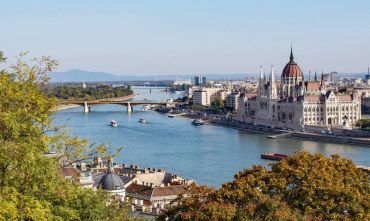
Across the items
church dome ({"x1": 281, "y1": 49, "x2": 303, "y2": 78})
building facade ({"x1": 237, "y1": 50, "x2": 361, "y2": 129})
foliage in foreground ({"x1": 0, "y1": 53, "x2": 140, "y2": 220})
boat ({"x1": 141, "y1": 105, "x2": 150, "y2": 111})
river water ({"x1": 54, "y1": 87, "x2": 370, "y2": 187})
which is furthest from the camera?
boat ({"x1": 141, "y1": 105, "x2": 150, "y2": 111})

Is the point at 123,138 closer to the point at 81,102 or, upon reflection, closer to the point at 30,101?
the point at 81,102

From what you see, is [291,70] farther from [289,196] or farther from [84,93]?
[289,196]

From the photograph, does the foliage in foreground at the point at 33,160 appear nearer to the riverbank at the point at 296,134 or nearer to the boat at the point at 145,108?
the riverbank at the point at 296,134

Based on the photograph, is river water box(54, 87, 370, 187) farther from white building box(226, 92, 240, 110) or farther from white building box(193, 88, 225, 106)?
white building box(193, 88, 225, 106)

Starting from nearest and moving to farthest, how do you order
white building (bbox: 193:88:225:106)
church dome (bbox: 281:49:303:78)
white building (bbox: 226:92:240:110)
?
church dome (bbox: 281:49:303:78) < white building (bbox: 226:92:240:110) < white building (bbox: 193:88:225:106)

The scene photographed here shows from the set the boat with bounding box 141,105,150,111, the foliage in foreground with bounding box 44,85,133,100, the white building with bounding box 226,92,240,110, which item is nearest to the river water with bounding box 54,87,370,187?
the white building with bounding box 226,92,240,110

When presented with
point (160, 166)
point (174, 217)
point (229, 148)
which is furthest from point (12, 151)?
point (229, 148)
